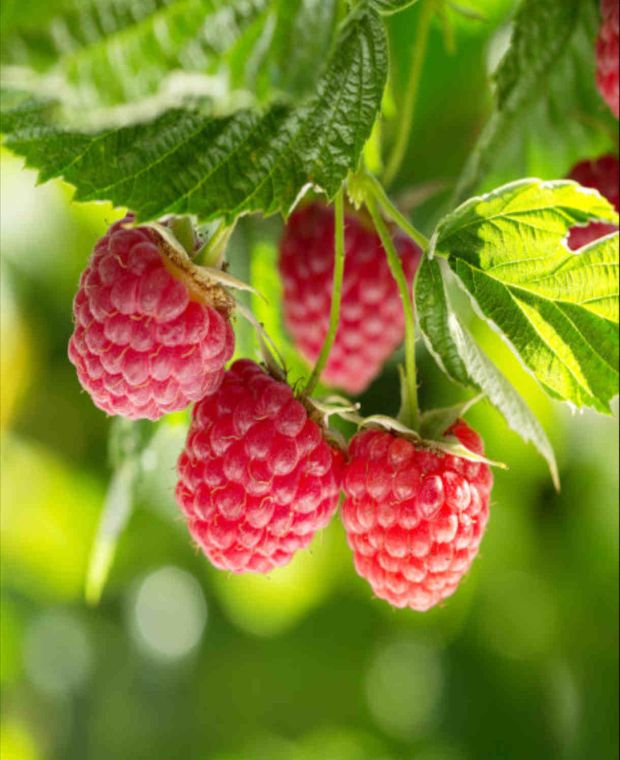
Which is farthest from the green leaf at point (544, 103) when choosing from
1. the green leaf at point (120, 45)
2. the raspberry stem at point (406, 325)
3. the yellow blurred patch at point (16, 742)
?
the yellow blurred patch at point (16, 742)

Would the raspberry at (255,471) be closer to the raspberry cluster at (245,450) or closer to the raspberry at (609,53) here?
the raspberry cluster at (245,450)

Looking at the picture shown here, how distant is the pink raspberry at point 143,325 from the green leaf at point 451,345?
0.16 meters

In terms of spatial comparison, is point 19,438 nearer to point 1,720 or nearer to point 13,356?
point 13,356

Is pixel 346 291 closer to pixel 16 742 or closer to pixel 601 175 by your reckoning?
pixel 601 175

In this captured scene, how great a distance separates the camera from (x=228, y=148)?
28.8 inches

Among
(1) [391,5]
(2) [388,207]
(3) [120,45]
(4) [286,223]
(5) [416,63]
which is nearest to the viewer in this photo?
(3) [120,45]

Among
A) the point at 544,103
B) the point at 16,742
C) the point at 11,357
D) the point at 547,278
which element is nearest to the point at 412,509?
the point at 547,278

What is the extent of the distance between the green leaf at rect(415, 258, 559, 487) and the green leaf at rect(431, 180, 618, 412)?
0.02m

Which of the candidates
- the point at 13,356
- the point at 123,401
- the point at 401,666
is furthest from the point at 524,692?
the point at 123,401

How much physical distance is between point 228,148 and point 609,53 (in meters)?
0.42

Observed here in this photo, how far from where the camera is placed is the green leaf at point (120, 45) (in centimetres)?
51

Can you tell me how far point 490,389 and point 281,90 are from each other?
31 centimetres

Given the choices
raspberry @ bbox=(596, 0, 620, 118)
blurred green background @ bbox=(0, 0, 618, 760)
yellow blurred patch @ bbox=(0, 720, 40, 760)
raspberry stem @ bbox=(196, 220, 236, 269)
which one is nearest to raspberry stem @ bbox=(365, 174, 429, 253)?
raspberry stem @ bbox=(196, 220, 236, 269)

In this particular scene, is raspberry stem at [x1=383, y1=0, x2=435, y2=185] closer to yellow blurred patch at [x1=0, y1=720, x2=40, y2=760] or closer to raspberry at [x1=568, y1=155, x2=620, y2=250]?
raspberry at [x1=568, y1=155, x2=620, y2=250]
